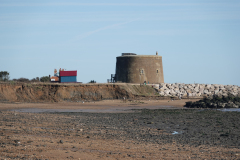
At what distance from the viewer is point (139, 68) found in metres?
58.5

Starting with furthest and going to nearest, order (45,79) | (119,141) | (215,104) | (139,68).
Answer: (45,79)
(139,68)
(215,104)
(119,141)

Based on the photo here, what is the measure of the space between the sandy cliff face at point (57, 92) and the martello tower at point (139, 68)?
1105cm

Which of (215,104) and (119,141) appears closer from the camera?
(119,141)

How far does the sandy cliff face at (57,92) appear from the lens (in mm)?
39938

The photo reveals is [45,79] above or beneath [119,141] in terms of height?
above

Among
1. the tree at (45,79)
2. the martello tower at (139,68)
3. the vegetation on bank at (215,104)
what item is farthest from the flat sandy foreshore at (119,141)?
the tree at (45,79)

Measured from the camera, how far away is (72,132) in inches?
651

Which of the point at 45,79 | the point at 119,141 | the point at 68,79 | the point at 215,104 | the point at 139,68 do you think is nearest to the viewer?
the point at 119,141

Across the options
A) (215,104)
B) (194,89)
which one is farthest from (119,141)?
(194,89)

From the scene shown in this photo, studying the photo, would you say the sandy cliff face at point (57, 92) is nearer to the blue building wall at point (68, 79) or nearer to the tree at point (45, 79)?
the blue building wall at point (68, 79)

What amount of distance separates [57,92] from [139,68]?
19193mm

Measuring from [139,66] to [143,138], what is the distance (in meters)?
43.3

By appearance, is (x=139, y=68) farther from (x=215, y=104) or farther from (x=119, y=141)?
(x=119, y=141)

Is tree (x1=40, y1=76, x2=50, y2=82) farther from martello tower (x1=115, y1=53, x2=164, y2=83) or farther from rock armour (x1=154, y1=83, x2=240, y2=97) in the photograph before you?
rock armour (x1=154, y1=83, x2=240, y2=97)
